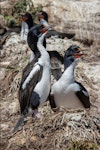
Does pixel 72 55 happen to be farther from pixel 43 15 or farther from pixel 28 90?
pixel 43 15

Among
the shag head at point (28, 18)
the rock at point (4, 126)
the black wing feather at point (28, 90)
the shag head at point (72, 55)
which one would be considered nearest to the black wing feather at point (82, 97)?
the shag head at point (72, 55)

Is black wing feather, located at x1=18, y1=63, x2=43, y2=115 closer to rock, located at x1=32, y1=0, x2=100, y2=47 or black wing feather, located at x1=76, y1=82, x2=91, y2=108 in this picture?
black wing feather, located at x1=76, y1=82, x2=91, y2=108

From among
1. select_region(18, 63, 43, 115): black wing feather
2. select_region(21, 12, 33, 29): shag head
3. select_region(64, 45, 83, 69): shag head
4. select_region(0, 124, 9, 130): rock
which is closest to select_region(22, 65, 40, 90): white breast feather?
select_region(18, 63, 43, 115): black wing feather

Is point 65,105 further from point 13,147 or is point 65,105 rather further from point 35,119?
point 13,147

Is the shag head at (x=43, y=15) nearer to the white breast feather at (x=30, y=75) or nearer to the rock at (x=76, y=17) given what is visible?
the rock at (x=76, y=17)

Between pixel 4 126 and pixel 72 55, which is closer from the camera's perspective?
pixel 72 55

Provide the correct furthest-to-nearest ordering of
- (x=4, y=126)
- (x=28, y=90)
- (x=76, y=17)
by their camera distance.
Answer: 1. (x=76, y=17)
2. (x=4, y=126)
3. (x=28, y=90)

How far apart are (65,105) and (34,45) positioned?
1.14m

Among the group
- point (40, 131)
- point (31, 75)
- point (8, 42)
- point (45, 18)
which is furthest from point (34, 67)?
point (45, 18)

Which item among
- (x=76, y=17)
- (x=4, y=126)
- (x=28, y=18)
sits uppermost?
(x=4, y=126)

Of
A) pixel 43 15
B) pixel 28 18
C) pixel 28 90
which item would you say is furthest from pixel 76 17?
pixel 28 90

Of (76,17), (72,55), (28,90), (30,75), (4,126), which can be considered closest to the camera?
(30,75)

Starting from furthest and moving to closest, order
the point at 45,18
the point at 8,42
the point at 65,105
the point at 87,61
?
the point at 45,18, the point at 8,42, the point at 87,61, the point at 65,105

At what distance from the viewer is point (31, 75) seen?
8617mm
